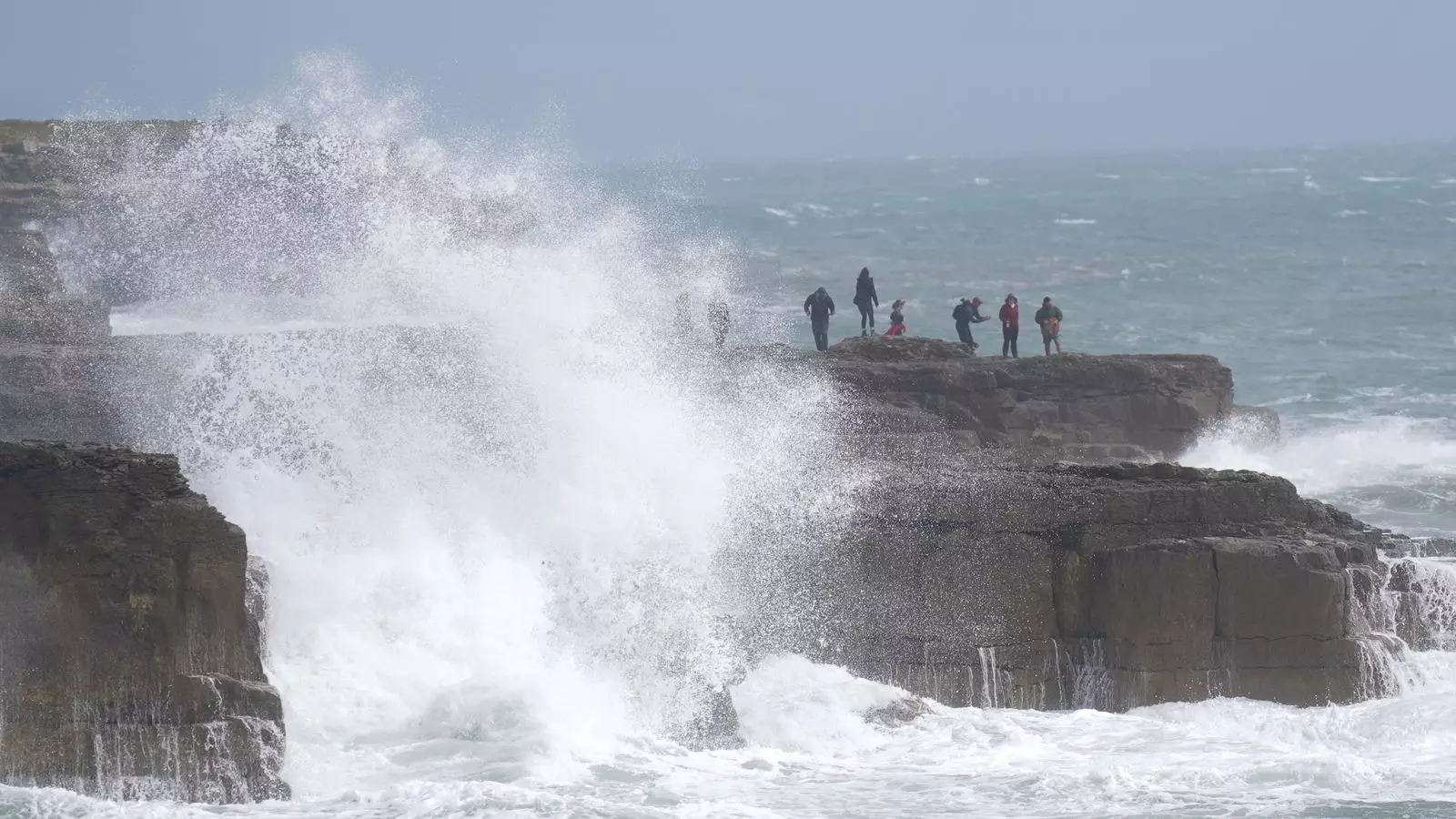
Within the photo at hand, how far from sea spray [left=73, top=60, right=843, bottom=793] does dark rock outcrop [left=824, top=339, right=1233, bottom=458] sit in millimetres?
1160

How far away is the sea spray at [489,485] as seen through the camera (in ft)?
52.4

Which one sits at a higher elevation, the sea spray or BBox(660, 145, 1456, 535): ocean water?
BBox(660, 145, 1456, 535): ocean water

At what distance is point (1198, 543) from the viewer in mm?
17016

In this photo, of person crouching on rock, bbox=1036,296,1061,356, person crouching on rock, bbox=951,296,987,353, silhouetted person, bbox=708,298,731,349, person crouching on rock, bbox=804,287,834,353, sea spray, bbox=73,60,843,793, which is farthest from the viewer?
person crouching on rock, bbox=804,287,834,353

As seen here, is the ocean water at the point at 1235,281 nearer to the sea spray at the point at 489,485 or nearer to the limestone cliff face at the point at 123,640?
the sea spray at the point at 489,485

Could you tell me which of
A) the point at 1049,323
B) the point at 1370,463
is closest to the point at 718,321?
the point at 1049,323

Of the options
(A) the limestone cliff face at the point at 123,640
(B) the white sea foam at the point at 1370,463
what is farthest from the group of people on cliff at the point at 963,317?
(A) the limestone cliff face at the point at 123,640

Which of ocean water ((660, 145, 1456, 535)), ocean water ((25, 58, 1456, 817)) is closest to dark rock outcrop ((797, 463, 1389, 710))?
ocean water ((25, 58, 1456, 817))

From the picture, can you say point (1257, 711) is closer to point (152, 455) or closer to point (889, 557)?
point (889, 557)

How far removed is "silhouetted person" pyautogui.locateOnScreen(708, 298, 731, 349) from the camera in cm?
2455

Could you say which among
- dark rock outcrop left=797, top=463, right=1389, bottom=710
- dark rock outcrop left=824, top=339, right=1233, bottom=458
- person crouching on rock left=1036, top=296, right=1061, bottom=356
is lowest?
dark rock outcrop left=797, top=463, right=1389, bottom=710

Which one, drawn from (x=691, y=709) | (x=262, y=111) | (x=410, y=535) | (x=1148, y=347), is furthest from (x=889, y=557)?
(x=1148, y=347)

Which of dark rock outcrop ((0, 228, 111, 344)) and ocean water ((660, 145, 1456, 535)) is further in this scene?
ocean water ((660, 145, 1456, 535))

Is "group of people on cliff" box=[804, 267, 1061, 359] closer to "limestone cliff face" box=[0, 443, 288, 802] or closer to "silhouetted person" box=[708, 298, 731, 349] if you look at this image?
"silhouetted person" box=[708, 298, 731, 349]
